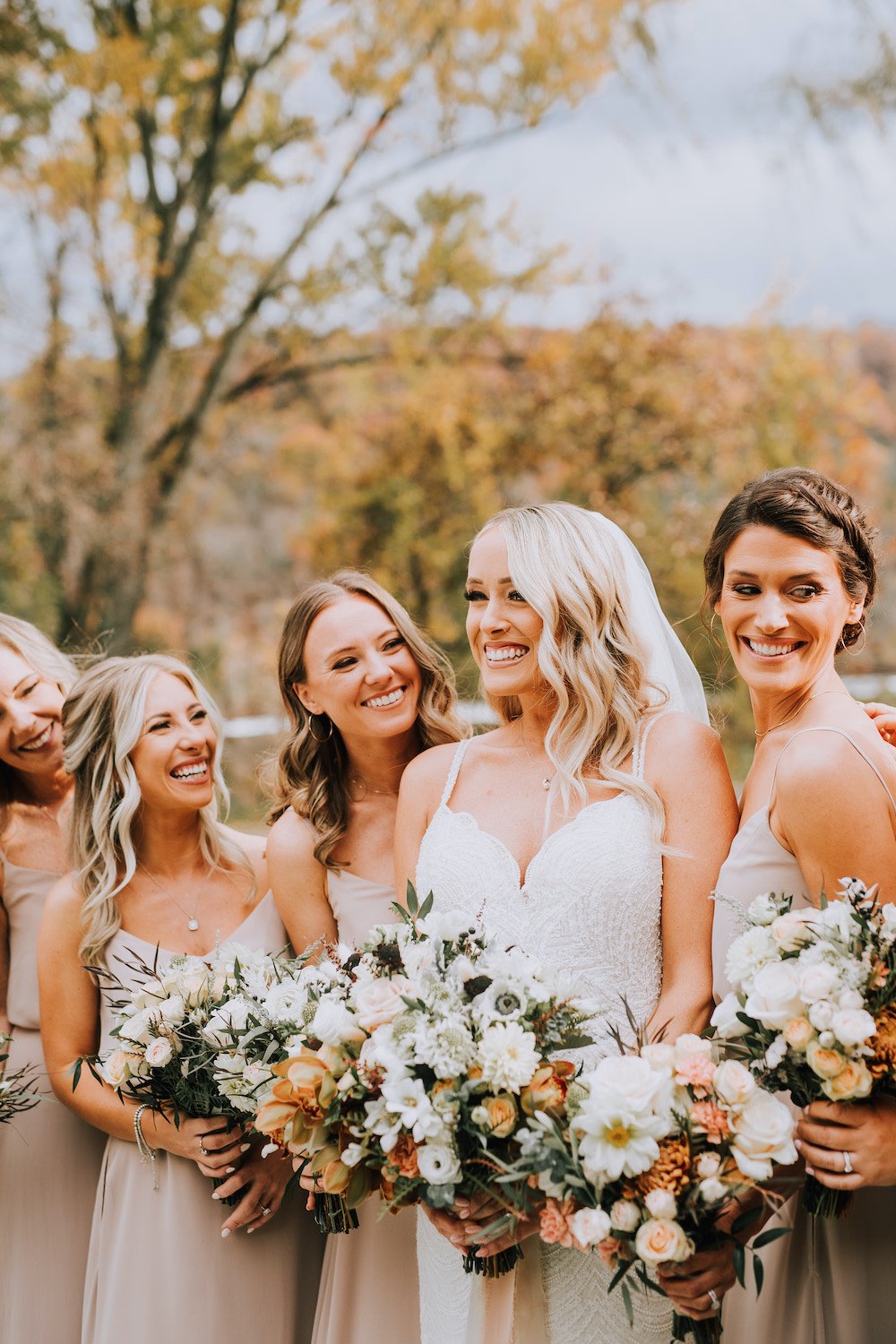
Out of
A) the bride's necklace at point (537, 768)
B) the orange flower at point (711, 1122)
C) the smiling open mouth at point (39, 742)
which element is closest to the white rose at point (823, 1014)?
the orange flower at point (711, 1122)

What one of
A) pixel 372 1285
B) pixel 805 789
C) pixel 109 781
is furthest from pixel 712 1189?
pixel 109 781

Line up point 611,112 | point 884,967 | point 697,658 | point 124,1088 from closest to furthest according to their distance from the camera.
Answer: point 884,967 < point 124,1088 < point 697,658 < point 611,112

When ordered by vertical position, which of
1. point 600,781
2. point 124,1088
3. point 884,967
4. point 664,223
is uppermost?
point 664,223

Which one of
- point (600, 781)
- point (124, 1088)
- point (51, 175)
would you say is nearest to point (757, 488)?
point (600, 781)

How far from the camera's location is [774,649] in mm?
3059

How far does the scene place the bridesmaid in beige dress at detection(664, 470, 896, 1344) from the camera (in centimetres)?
274

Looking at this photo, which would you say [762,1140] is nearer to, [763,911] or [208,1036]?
[763,911]

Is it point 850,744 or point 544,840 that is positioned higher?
point 850,744

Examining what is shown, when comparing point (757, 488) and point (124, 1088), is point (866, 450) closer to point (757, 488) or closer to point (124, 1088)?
point (757, 488)

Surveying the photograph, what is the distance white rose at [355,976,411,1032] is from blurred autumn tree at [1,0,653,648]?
858 cm

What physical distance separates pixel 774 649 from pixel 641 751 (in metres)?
0.44

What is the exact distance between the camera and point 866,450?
10555mm

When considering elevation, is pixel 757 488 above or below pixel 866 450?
below

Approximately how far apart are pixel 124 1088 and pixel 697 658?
7559mm
